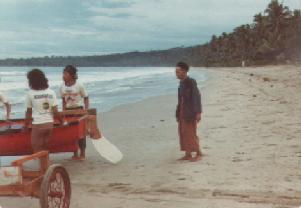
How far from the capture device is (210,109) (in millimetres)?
14508

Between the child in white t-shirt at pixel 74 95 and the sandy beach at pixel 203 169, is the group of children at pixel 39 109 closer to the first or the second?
the sandy beach at pixel 203 169

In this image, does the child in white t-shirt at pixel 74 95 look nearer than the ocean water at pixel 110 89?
Yes

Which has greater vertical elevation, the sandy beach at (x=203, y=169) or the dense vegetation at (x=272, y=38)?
the dense vegetation at (x=272, y=38)

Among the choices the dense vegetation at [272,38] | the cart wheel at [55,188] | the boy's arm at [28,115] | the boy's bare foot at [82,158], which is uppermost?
the dense vegetation at [272,38]

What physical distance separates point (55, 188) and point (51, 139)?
2.04m

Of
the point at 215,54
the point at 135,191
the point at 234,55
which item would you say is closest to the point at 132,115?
the point at 135,191

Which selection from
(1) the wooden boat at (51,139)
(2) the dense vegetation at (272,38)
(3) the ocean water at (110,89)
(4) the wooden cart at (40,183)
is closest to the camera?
(4) the wooden cart at (40,183)

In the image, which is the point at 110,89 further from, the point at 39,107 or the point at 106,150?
Result: the point at 39,107

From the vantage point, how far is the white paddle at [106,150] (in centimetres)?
753

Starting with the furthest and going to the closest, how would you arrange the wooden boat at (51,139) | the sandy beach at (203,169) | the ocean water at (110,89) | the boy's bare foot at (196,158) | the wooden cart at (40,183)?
the ocean water at (110,89) → the boy's bare foot at (196,158) → the wooden boat at (51,139) → the sandy beach at (203,169) → the wooden cart at (40,183)

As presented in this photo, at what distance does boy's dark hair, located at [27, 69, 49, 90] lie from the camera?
5.79m

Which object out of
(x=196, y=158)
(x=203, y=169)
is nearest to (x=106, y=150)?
(x=196, y=158)

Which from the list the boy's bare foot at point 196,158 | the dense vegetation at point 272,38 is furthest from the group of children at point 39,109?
the dense vegetation at point 272,38

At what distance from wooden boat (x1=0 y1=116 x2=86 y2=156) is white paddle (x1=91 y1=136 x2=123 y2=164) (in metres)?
0.31
